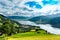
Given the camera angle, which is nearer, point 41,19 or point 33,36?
point 33,36

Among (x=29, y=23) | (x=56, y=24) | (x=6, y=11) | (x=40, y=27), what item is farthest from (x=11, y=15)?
(x=56, y=24)

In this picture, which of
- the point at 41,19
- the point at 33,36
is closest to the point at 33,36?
the point at 33,36

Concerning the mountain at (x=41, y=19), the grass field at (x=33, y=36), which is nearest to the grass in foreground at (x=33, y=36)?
the grass field at (x=33, y=36)

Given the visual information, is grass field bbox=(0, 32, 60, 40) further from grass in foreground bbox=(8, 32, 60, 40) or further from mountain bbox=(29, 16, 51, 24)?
mountain bbox=(29, 16, 51, 24)

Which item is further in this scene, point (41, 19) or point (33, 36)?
point (41, 19)

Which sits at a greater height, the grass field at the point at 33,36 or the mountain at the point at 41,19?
the mountain at the point at 41,19

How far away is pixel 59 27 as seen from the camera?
4.64 meters

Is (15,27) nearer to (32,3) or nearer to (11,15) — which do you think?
(11,15)

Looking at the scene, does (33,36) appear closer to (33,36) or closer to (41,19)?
(33,36)

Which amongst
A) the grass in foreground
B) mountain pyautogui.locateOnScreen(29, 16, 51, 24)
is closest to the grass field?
the grass in foreground

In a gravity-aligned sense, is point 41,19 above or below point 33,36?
above

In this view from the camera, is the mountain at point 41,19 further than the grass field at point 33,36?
Yes

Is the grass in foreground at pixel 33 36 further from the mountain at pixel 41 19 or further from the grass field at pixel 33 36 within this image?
the mountain at pixel 41 19

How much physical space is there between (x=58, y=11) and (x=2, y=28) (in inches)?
60.5
